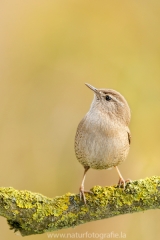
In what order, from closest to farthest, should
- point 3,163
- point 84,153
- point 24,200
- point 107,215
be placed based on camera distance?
point 24,200 → point 107,215 → point 84,153 → point 3,163

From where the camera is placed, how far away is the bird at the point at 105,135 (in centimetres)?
425

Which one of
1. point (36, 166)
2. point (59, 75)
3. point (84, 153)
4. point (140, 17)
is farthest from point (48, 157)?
→ point (140, 17)

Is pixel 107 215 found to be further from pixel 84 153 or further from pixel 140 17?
pixel 140 17

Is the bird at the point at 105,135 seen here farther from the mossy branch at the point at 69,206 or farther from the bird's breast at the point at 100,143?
the mossy branch at the point at 69,206

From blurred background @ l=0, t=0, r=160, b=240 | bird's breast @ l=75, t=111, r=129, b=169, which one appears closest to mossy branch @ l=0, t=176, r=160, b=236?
bird's breast @ l=75, t=111, r=129, b=169

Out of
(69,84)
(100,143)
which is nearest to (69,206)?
(100,143)

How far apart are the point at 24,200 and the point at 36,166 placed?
7.71ft

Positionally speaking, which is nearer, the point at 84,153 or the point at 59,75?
the point at 84,153

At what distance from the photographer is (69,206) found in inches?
149

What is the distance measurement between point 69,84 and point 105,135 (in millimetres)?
2071

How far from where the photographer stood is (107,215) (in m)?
3.86

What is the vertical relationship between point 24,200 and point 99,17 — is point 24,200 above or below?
below

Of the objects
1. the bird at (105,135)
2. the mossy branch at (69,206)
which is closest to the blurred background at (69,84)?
the bird at (105,135)

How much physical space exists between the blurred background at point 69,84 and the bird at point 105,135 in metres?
1.31
